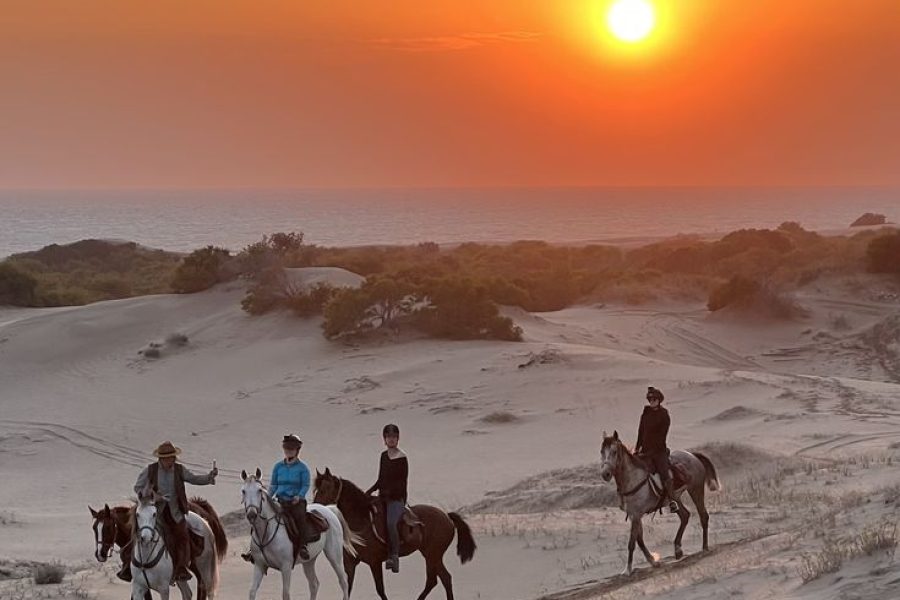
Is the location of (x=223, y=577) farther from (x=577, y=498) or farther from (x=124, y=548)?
(x=577, y=498)

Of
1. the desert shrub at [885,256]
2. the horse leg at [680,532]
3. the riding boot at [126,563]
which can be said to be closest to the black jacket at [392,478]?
the riding boot at [126,563]

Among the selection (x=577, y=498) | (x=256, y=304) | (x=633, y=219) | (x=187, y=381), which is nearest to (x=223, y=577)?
(x=577, y=498)

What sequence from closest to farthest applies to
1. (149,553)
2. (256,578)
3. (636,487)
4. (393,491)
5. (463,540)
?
(149,553)
(256,578)
(393,491)
(463,540)
(636,487)

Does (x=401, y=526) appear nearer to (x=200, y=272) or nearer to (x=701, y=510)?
(x=701, y=510)

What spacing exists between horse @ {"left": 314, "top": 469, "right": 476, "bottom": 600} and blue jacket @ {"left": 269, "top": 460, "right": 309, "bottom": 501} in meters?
0.40

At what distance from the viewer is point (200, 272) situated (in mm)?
44438

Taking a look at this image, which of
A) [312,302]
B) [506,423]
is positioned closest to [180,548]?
[506,423]

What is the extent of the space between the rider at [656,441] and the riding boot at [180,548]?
216 inches

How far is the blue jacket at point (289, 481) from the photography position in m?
11.5

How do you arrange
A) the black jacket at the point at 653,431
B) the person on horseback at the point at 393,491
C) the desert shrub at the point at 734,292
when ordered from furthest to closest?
1. the desert shrub at the point at 734,292
2. the black jacket at the point at 653,431
3. the person on horseback at the point at 393,491

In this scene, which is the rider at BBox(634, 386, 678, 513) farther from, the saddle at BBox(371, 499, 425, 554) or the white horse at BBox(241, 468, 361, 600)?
the white horse at BBox(241, 468, 361, 600)

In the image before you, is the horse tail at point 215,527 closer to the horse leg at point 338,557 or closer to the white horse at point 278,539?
the white horse at point 278,539

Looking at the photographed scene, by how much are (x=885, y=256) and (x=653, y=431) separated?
36402mm

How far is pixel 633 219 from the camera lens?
191 metres
